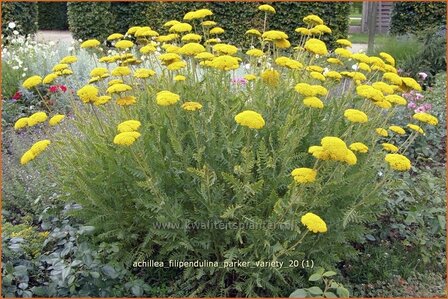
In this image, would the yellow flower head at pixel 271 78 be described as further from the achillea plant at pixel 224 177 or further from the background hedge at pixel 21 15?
the background hedge at pixel 21 15

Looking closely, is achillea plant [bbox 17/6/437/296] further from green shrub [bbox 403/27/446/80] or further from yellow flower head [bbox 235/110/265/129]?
green shrub [bbox 403/27/446/80]

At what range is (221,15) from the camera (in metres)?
10.2

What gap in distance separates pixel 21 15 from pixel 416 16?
8399mm

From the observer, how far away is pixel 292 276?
2703 millimetres

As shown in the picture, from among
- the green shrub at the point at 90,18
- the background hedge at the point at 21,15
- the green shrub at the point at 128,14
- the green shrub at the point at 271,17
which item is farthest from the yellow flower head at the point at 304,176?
the background hedge at the point at 21,15

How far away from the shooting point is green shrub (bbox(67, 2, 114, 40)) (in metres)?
10.3

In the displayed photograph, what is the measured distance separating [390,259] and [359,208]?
0.59 meters

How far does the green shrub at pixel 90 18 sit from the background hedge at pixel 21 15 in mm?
1122

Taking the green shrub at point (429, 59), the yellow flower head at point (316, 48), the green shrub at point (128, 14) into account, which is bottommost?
the green shrub at point (429, 59)

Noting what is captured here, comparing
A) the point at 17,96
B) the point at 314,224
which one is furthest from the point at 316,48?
the point at 17,96

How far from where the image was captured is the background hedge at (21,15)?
34.8 feet

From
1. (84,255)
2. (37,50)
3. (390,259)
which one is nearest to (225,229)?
(84,255)

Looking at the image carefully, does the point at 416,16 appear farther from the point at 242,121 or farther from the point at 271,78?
the point at 242,121

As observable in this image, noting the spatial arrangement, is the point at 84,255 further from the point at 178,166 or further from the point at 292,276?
the point at 292,276
